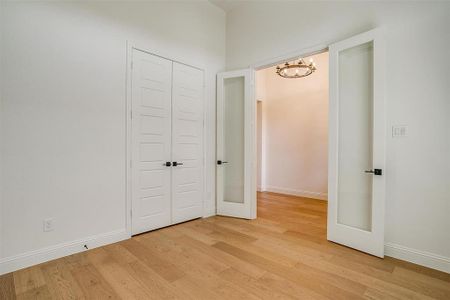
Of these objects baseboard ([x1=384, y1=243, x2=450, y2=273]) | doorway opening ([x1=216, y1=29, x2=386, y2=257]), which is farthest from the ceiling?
baseboard ([x1=384, y1=243, x2=450, y2=273])

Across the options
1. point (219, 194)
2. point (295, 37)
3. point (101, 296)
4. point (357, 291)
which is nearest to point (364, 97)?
point (295, 37)

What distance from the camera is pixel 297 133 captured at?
5.42 metres

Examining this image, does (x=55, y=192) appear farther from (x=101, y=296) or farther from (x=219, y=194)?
(x=219, y=194)

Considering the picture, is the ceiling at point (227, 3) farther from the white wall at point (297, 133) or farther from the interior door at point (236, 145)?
the white wall at point (297, 133)

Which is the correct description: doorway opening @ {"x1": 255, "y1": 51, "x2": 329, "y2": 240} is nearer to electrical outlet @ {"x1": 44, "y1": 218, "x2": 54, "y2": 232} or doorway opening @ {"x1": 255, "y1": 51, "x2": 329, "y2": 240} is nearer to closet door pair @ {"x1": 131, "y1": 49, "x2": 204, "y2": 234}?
closet door pair @ {"x1": 131, "y1": 49, "x2": 204, "y2": 234}

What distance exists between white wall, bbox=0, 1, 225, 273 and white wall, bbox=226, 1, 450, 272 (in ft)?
9.56

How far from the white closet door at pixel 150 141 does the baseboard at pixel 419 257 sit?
2779 mm

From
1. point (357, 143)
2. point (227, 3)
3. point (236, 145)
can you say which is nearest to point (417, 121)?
point (357, 143)

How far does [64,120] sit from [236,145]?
2448mm

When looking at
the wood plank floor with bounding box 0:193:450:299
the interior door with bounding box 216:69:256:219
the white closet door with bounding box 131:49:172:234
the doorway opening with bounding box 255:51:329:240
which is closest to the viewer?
the wood plank floor with bounding box 0:193:450:299

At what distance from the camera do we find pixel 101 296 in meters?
1.73

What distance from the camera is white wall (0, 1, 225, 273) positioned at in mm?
2109

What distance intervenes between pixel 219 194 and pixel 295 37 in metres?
2.75

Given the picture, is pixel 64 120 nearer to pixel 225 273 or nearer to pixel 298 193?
pixel 225 273
